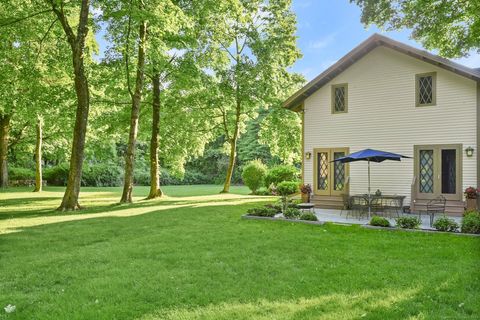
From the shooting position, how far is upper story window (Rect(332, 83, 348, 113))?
48.4ft

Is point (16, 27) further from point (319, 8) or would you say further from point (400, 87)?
point (400, 87)

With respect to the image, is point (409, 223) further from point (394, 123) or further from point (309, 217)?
point (394, 123)

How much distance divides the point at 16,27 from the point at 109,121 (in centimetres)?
622

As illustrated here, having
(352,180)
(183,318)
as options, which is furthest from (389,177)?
(183,318)

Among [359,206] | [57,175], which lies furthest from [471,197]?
[57,175]

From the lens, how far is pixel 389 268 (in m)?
6.08

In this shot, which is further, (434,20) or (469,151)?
(434,20)

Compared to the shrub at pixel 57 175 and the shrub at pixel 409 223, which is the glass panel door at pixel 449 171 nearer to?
the shrub at pixel 409 223

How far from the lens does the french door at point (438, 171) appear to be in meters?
12.5

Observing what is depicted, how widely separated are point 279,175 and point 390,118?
476 inches

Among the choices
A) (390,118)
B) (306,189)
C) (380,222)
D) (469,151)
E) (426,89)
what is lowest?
(380,222)

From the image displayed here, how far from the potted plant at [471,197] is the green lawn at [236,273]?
4.07 metres

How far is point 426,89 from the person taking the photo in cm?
1317

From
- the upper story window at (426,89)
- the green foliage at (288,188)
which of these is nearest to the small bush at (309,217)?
the upper story window at (426,89)
